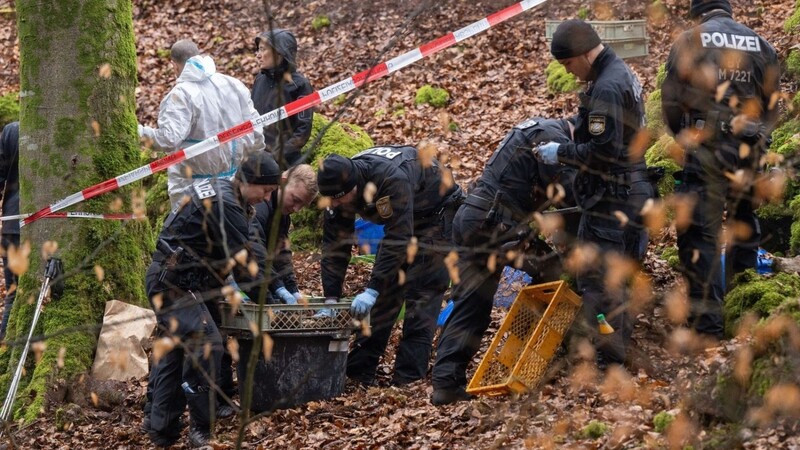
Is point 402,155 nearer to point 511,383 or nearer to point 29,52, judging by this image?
point 511,383

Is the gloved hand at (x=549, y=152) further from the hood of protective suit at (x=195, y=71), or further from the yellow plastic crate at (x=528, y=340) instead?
the hood of protective suit at (x=195, y=71)

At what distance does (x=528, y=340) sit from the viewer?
6.80 m

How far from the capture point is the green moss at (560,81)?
12.5 m

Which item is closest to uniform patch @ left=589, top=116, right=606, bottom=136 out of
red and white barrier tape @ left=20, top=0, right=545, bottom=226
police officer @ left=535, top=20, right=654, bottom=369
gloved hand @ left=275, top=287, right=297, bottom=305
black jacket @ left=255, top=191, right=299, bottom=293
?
police officer @ left=535, top=20, right=654, bottom=369

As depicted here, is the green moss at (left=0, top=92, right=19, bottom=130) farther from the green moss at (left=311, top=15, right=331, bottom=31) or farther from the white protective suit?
the white protective suit

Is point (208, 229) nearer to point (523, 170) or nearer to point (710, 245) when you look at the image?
point (523, 170)

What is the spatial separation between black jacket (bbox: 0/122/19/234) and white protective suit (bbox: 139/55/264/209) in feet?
5.55

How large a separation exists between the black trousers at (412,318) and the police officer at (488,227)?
615mm

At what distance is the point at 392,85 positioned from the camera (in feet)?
46.5

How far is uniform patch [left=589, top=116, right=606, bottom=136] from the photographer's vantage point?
6332 mm

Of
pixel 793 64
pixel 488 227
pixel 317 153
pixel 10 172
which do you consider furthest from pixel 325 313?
pixel 793 64

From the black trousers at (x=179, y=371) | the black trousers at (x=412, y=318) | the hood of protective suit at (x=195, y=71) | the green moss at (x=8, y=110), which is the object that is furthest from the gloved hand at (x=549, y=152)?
the green moss at (x=8, y=110)

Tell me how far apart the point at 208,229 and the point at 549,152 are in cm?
221

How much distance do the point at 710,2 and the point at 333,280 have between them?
126 inches
